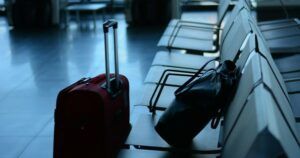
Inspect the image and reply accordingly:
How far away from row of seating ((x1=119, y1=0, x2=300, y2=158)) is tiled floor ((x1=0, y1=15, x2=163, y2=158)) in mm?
853

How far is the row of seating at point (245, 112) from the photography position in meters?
1.50

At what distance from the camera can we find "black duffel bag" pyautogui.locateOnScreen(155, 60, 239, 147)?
7.39 feet

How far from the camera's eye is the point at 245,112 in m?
1.80

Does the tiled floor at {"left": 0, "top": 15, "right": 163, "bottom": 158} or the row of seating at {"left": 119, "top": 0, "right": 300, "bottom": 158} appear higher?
the row of seating at {"left": 119, "top": 0, "right": 300, "bottom": 158}

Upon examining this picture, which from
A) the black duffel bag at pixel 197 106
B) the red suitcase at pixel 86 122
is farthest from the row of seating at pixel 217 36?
the red suitcase at pixel 86 122

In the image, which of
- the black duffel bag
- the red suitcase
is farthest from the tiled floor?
the black duffel bag

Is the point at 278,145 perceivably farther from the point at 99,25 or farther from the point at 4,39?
the point at 99,25

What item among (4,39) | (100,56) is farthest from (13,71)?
(4,39)

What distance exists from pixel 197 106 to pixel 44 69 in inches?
141

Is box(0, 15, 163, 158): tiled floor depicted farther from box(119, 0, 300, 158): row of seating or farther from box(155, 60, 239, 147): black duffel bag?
box(155, 60, 239, 147): black duffel bag

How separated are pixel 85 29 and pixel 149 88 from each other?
4909 mm

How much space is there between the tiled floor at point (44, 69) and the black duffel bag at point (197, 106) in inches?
46.9

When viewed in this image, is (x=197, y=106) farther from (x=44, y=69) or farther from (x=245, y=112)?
(x=44, y=69)

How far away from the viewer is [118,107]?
2.61 m
